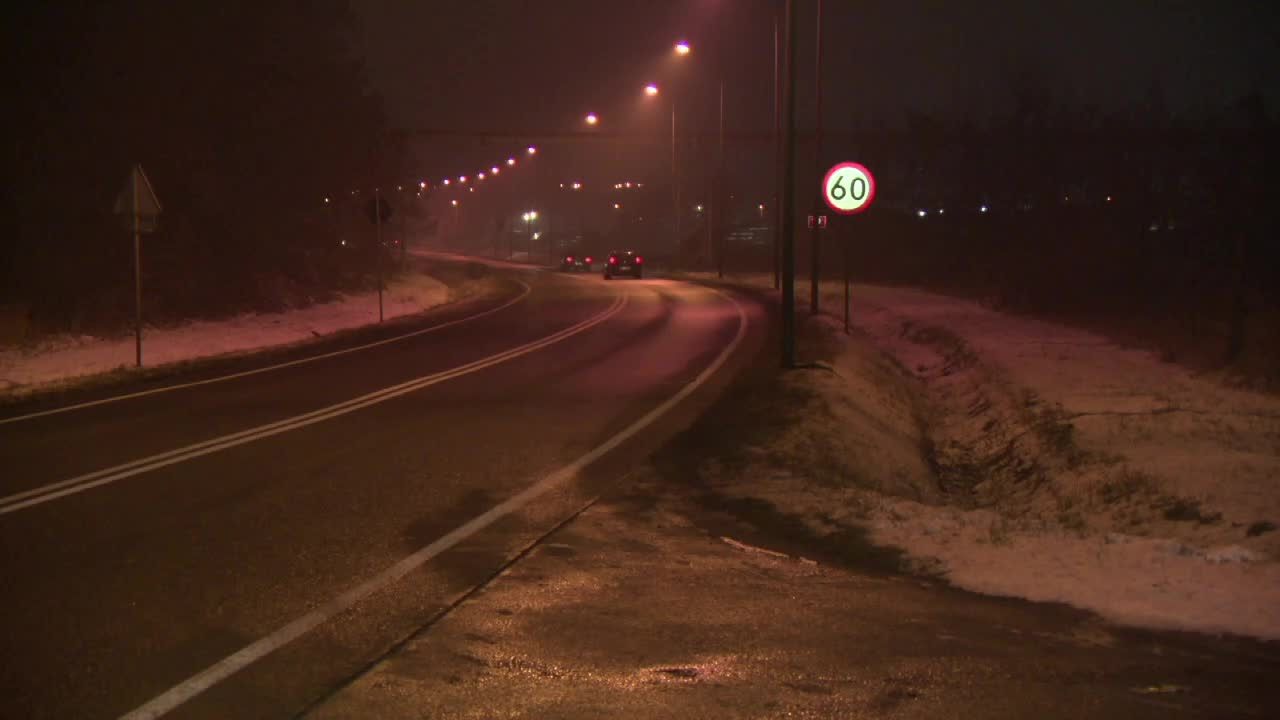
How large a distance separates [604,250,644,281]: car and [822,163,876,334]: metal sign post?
40.2m

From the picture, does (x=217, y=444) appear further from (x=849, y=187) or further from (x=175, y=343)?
(x=175, y=343)

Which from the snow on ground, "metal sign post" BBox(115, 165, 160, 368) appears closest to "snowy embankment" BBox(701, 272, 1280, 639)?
"metal sign post" BBox(115, 165, 160, 368)

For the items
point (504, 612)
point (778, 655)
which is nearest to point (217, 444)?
point (504, 612)

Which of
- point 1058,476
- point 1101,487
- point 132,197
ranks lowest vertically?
point 1058,476

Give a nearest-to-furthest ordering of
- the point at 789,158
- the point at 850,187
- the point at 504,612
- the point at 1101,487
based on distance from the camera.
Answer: the point at 504,612, the point at 1101,487, the point at 789,158, the point at 850,187

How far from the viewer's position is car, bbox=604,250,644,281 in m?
60.7

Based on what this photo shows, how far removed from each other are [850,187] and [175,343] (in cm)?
1381

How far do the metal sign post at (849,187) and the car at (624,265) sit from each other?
4021cm

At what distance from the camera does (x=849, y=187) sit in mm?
20266

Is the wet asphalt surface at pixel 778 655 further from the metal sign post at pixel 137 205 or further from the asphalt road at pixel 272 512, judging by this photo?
the metal sign post at pixel 137 205

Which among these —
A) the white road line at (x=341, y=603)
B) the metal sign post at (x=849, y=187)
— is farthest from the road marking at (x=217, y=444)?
the metal sign post at (x=849, y=187)

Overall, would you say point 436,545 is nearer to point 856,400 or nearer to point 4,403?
point 856,400

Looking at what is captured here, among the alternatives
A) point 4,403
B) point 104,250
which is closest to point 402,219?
point 104,250

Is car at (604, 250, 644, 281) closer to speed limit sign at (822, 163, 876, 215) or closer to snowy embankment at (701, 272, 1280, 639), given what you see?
snowy embankment at (701, 272, 1280, 639)
